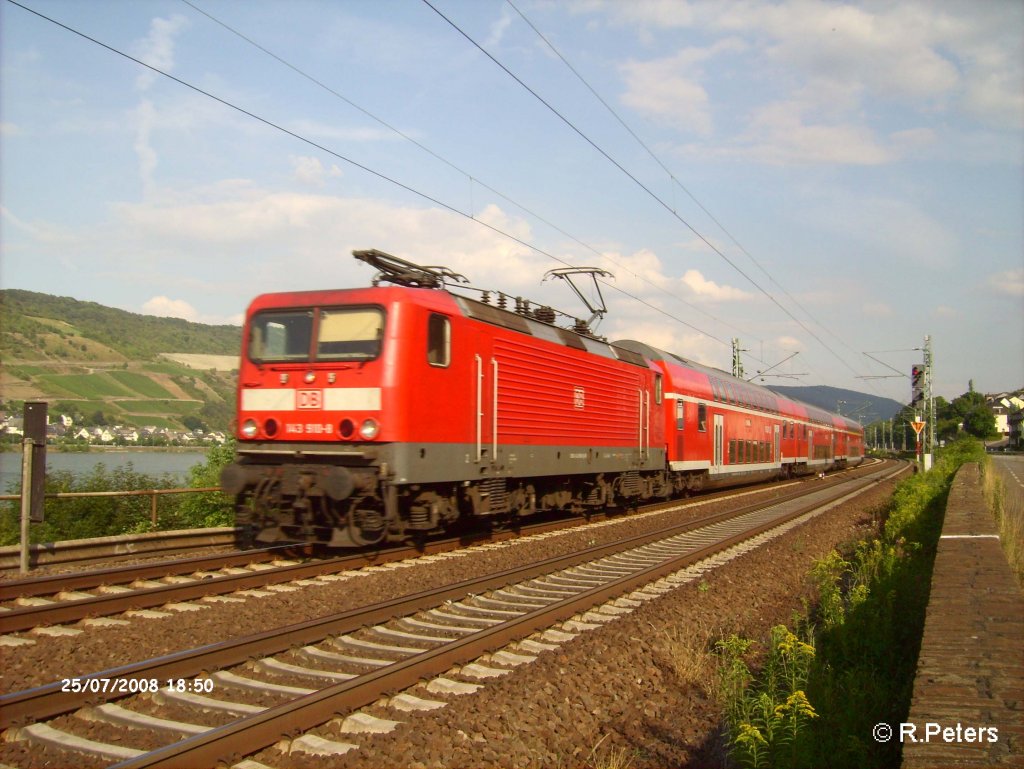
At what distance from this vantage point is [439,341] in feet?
35.6

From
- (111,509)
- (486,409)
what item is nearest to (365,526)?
(486,409)

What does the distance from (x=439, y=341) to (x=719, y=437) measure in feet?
50.1

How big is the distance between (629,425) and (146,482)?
31.5ft

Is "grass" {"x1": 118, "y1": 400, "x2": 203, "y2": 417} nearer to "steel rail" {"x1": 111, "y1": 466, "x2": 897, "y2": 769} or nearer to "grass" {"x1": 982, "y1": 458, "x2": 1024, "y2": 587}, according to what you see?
"grass" {"x1": 982, "y1": 458, "x2": 1024, "y2": 587}

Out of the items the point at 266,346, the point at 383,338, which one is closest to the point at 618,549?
the point at 383,338

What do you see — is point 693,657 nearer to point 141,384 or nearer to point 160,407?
point 160,407

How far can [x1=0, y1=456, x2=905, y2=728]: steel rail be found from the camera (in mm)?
4809

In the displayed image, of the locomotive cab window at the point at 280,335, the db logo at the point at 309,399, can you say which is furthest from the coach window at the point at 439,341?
the locomotive cab window at the point at 280,335

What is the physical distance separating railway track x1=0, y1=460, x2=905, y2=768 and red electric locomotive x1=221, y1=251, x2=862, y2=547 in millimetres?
1966

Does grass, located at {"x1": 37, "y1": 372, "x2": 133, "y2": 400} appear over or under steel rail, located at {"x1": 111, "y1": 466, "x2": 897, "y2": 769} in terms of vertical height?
over

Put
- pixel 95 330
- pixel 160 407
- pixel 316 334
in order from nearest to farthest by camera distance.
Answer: pixel 316 334 → pixel 160 407 → pixel 95 330

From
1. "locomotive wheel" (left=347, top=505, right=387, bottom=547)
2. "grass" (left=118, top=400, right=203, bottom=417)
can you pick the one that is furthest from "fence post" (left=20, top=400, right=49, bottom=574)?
"grass" (left=118, top=400, right=203, bottom=417)

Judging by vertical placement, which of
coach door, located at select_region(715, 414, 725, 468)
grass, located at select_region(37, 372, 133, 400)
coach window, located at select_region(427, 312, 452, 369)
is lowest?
coach door, located at select_region(715, 414, 725, 468)

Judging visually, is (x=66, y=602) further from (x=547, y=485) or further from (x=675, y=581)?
(x=547, y=485)
